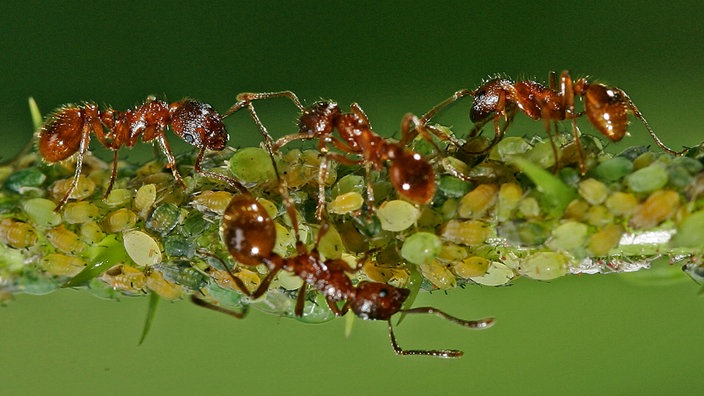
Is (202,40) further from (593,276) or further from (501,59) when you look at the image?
(593,276)

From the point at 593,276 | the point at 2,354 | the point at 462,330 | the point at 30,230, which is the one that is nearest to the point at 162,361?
the point at 2,354

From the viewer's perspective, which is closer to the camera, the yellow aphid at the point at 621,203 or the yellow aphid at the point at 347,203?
the yellow aphid at the point at 621,203

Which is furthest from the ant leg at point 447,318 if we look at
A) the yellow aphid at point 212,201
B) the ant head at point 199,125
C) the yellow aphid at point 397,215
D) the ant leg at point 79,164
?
the ant leg at point 79,164

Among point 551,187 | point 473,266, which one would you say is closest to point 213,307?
point 473,266

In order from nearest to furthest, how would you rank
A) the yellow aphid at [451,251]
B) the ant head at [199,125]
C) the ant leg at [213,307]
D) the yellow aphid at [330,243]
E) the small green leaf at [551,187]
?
the small green leaf at [551,187] < the yellow aphid at [451,251] < the yellow aphid at [330,243] < the ant leg at [213,307] < the ant head at [199,125]

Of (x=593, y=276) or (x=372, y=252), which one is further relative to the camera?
(x=593, y=276)

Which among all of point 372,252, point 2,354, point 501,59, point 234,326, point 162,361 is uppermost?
point 501,59

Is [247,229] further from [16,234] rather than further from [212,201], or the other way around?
[16,234]

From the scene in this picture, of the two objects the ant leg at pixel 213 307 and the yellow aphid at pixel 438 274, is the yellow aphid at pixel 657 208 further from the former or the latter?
the ant leg at pixel 213 307
